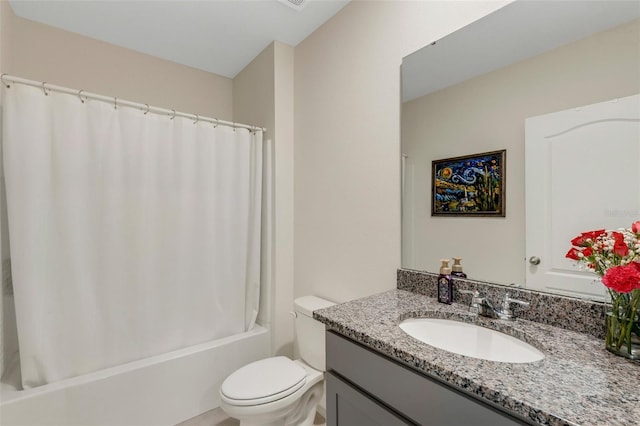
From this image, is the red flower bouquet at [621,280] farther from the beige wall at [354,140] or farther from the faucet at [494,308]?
the beige wall at [354,140]

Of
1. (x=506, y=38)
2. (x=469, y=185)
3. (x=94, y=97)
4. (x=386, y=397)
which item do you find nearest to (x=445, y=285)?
(x=469, y=185)

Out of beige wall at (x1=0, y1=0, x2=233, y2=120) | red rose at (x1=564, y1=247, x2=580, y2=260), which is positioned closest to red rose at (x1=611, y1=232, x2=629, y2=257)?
red rose at (x1=564, y1=247, x2=580, y2=260)

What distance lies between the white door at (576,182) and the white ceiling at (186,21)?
1356mm

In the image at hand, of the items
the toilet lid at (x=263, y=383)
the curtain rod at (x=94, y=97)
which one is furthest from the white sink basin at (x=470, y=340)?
the curtain rod at (x=94, y=97)

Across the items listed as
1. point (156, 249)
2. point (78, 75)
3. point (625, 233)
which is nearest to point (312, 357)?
point (156, 249)

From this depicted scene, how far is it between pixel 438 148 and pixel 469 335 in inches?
30.2

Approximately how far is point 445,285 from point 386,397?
0.52 m

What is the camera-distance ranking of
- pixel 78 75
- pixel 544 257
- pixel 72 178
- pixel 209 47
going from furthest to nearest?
pixel 209 47, pixel 78 75, pixel 72 178, pixel 544 257

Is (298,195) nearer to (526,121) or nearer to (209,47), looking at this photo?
(209,47)

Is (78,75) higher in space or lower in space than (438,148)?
higher

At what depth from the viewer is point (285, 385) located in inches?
58.0

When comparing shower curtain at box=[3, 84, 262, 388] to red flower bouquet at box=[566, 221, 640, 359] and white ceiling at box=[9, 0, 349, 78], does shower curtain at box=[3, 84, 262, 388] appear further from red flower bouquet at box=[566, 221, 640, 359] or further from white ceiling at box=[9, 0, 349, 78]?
red flower bouquet at box=[566, 221, 640, 359]

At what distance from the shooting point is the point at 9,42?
5.68ft

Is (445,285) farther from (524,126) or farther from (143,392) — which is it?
(143,392)
